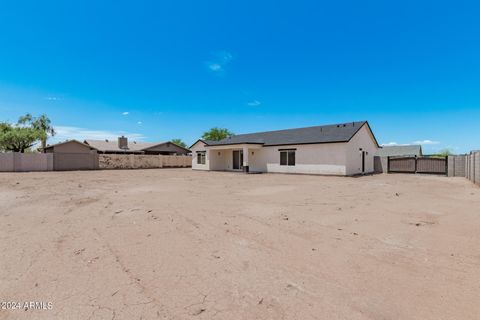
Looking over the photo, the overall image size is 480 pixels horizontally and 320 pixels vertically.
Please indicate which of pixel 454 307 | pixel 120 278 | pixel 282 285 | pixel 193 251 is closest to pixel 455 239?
pixel 454 307

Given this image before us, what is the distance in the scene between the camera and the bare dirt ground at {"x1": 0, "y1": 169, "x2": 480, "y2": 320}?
237 centimetres

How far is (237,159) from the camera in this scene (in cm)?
2522

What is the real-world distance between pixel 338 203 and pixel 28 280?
721 centimetres

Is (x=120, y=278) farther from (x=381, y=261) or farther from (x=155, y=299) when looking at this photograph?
(x=381, y=261)

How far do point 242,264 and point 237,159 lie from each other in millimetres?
21958

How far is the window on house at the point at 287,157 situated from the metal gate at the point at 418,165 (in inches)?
335

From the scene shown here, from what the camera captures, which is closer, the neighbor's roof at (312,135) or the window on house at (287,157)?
the neighbor's roof at (312,135)

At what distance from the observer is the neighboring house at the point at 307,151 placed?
18125 mm

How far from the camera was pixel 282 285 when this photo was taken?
2770 mm

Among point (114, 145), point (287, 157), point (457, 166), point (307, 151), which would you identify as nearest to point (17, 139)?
point (114, 145)

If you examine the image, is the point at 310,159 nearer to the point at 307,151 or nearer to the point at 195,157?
the point at 307,151

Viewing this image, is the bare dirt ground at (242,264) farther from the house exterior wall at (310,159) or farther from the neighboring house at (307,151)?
the neighboring house at (307,151)

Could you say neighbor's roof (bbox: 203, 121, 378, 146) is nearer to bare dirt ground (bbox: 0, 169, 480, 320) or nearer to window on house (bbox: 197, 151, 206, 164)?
window on house (bbox: 197, 151, 206, 164)

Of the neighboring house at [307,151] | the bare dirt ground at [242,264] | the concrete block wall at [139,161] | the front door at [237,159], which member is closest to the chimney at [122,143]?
the concrete block wall at [139,161]
